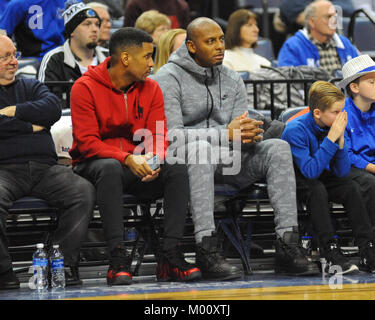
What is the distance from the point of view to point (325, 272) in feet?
15.5

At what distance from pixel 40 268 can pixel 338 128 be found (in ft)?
6.27

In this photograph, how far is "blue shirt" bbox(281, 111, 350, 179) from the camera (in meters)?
4.86

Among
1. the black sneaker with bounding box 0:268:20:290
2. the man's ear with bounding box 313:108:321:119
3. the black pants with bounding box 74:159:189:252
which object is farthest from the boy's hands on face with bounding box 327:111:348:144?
the black sneaker with bounding box 0:268:20:290

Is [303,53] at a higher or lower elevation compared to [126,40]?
higher

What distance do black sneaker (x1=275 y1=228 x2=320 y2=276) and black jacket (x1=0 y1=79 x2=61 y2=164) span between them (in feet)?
4.61

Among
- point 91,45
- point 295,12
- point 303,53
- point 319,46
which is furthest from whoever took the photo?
point 295,12

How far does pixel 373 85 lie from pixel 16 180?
2.35 meters

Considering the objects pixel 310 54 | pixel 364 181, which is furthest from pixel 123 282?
pixel 310 54

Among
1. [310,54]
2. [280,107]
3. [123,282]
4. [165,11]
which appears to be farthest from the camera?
[165,11]

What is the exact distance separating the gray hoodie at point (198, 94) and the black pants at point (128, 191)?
0.47 meters

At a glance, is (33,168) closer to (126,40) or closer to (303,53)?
(126,40)

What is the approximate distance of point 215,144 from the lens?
487 centimetres

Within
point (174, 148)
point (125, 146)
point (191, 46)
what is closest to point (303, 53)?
point (191, 46)
